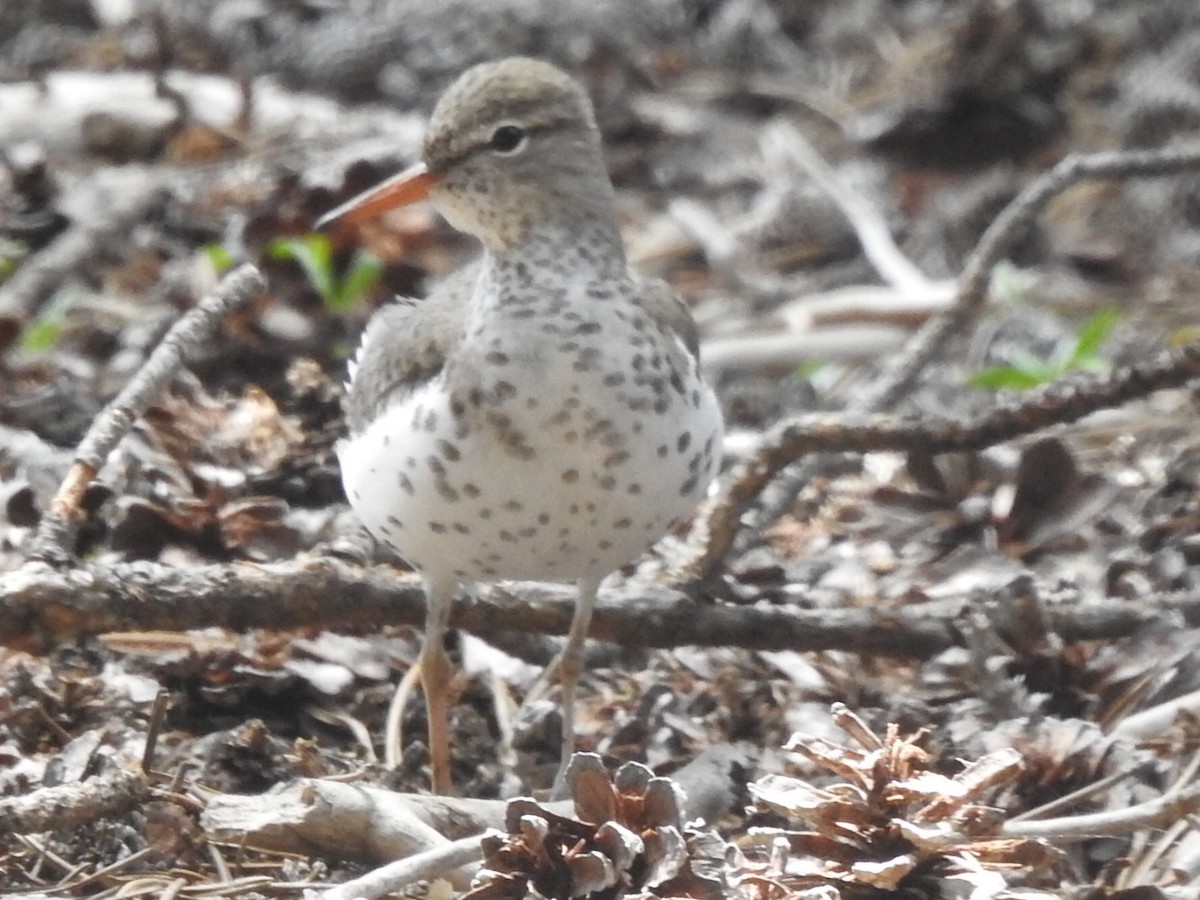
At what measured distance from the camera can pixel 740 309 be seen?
199 inches

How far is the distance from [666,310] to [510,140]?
0.38 m

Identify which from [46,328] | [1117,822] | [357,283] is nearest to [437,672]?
[1117,822]

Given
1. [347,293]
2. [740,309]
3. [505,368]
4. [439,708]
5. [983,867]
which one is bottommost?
[983,867]

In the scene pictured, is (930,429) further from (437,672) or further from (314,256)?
(314,256)

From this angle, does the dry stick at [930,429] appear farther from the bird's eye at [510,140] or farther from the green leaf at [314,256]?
the green leaf at [314,256]

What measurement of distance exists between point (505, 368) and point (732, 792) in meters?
0.71

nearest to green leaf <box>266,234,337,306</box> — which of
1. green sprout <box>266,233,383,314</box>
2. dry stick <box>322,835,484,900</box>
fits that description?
green sprout <box>266,233,383,314</box>

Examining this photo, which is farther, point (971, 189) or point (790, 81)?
point (790, 81)

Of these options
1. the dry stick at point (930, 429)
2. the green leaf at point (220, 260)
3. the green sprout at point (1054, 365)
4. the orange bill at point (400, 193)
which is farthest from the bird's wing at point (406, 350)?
the green sprout at point (1054, 365)

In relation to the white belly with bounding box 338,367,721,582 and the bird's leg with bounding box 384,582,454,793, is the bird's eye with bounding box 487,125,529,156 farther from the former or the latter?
the bird's leg with bounding box 384,582,454,793

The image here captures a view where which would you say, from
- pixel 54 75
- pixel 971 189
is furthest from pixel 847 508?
pixel 54 75

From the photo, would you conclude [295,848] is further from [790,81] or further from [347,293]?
[790,81]

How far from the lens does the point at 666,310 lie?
287cm

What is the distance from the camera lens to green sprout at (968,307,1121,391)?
4.14 meters
